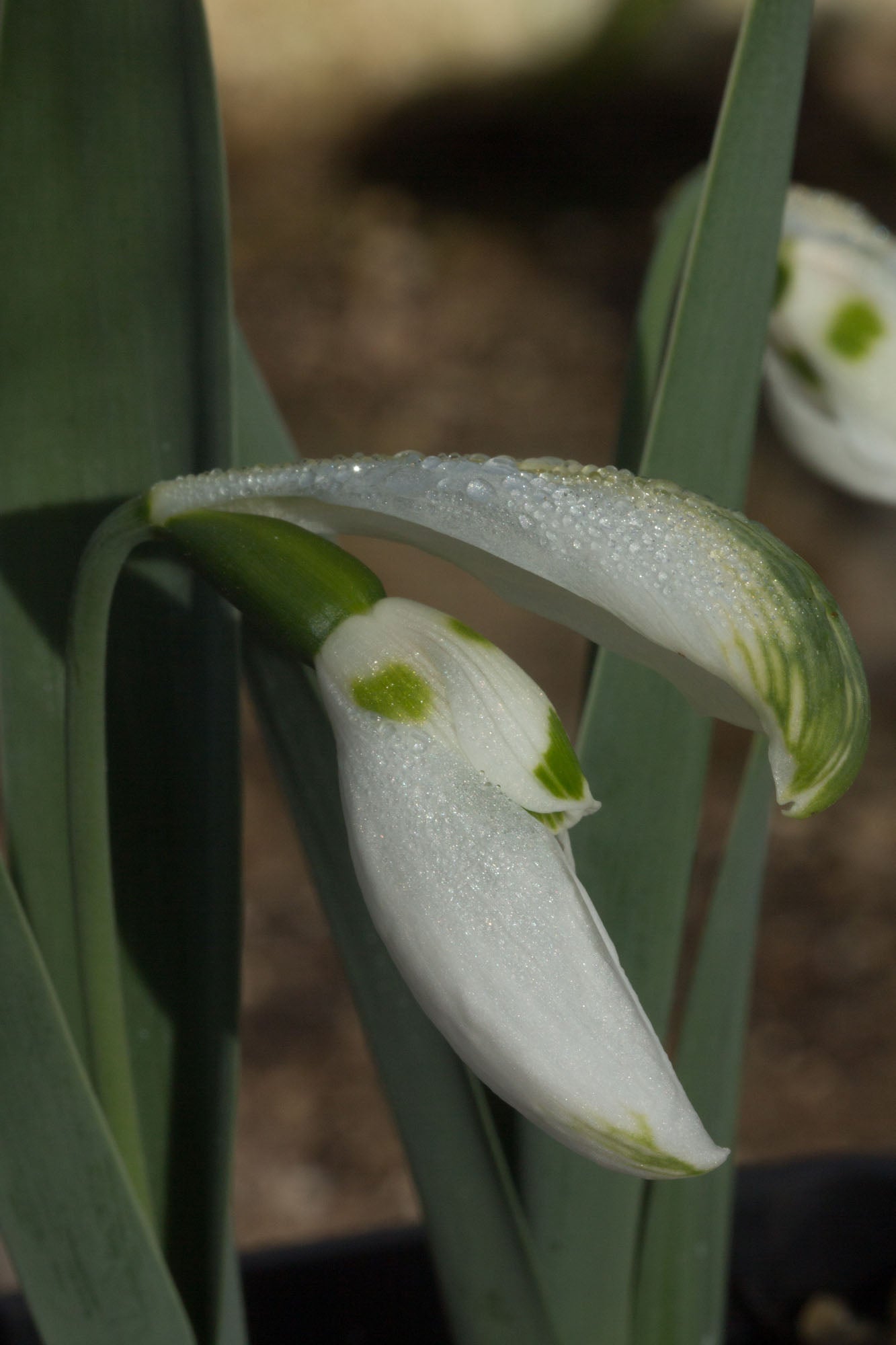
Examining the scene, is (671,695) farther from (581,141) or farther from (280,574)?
(581,141)

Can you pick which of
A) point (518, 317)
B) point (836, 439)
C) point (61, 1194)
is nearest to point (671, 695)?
point (836, 439)

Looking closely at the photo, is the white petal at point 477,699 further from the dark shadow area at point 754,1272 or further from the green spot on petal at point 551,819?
the dark shadow area at point 754,1272

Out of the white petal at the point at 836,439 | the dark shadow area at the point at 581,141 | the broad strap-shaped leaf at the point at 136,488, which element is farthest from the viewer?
the dark shadow area at the point at 581,141

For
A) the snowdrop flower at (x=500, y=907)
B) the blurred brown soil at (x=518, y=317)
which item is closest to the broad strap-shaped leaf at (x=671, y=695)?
the snowdrop flower at (x=500, y=907)

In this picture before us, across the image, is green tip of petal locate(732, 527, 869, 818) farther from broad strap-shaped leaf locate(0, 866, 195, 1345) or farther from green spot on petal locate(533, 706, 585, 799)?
broad strap-shaped leaf locate(0, 866, 195, 1345)

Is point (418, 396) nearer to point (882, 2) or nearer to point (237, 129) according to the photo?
point (237, 129)

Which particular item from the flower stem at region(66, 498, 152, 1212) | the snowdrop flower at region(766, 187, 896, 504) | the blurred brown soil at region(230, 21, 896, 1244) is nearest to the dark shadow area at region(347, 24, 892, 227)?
the blurred brown soil at region(230, 21, 896, 1244)
